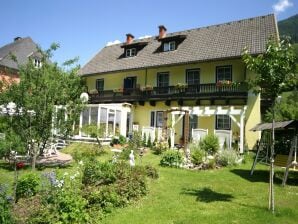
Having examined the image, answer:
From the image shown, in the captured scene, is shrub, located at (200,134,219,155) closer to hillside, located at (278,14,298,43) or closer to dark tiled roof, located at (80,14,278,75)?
dark tiled roof, located at (80,14,278,75)

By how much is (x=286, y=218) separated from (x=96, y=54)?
28801 millimetres

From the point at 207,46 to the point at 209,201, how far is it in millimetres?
17891

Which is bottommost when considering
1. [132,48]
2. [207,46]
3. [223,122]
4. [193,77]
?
[223,122]

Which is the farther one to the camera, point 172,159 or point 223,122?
point 223,122

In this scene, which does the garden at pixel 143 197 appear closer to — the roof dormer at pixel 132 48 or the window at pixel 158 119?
the window at pixel 158 119

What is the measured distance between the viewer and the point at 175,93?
23750 millimetres

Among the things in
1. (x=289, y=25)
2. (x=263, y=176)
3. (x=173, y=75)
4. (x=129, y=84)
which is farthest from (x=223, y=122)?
(x=289, y=25)

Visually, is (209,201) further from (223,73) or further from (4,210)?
(223,73)

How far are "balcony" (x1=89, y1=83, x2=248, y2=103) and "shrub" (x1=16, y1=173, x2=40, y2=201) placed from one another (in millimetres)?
13687

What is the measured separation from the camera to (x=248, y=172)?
12.9 m

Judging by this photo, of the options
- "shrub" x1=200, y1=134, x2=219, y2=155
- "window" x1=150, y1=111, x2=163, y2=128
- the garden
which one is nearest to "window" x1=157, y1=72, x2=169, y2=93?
"window" x1=150, y1=111, x2=163, y2=128

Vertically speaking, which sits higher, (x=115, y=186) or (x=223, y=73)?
(x=223, y=73)

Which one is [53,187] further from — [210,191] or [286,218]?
[286,218]

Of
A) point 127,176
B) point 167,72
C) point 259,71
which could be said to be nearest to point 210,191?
point 127,176
